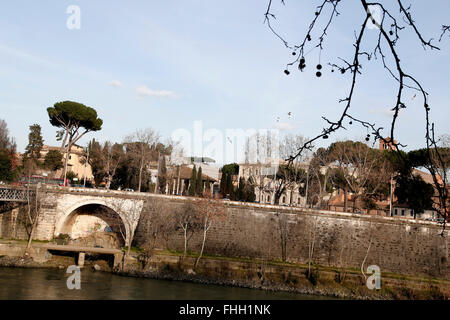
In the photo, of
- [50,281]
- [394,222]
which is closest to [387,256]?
[394,222]

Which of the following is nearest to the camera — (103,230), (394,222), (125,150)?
(394,222)

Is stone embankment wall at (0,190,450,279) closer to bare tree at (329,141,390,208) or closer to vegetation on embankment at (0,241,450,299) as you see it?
vegetation on embankment at (0,241,450,299)

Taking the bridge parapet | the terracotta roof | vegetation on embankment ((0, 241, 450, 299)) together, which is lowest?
vegetation on embankment ((0, 241, 450, 299))

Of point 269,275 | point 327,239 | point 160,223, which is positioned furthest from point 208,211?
point 327,239

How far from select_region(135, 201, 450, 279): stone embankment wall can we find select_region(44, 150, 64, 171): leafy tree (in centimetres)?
2183

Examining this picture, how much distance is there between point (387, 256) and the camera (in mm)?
Answer: 28062

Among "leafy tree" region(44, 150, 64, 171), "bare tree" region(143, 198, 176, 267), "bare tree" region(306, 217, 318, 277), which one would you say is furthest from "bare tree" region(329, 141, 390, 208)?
"leafy tree" region(44, 150, 64, 171)

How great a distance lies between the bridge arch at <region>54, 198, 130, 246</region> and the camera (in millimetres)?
31219

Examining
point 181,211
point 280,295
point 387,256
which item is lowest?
point 280,295

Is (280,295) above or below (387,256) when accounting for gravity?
below

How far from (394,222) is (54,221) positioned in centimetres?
2303

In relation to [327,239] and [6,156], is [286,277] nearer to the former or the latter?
[327,239]
